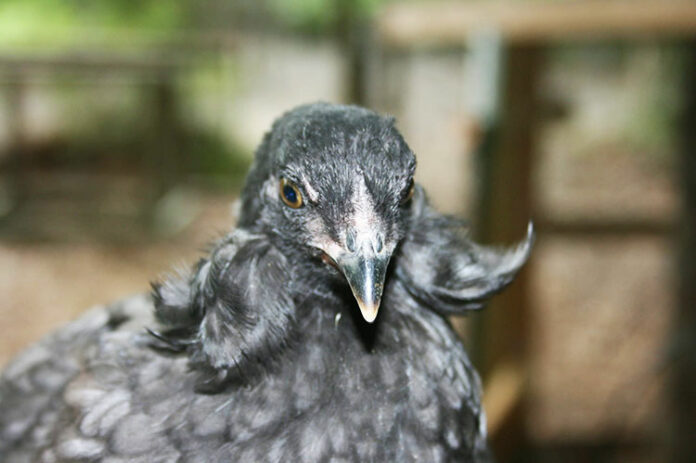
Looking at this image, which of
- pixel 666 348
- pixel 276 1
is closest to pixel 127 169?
pixel 276 1

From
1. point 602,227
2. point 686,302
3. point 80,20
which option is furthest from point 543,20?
point 80,20

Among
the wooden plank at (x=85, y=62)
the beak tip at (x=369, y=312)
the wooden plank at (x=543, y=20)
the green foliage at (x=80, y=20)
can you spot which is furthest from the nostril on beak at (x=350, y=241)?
the green foliage at (x=80, y=20)

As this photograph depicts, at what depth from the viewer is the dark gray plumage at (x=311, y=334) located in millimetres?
1571

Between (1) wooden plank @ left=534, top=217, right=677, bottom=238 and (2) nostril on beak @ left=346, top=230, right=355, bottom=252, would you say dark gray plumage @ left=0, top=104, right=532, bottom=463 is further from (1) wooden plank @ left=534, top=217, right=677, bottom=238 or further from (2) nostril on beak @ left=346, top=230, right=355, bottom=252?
(1) wooden plank @ left=534, top=217, right=677, bottom=238

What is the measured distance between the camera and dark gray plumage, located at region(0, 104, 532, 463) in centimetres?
157

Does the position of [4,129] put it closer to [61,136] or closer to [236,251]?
Answer: [61,136]

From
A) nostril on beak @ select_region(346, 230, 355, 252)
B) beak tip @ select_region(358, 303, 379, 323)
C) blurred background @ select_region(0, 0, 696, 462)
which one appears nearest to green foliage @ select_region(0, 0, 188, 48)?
blurred background @ select_region(0, 0, 696, 462)

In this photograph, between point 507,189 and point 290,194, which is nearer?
point 290,194

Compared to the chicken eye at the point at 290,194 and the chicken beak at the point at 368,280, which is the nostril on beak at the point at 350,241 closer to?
the chicken beak at the point at 368,280

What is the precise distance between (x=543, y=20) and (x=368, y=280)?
170cm

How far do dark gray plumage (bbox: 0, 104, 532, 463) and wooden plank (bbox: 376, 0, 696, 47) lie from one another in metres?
1.22

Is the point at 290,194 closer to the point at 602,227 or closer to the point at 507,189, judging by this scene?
the point at 507,189

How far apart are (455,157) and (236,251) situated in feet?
5.72

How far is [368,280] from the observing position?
1478mm
